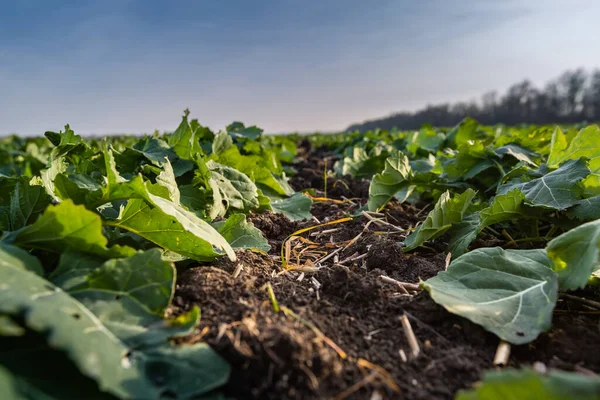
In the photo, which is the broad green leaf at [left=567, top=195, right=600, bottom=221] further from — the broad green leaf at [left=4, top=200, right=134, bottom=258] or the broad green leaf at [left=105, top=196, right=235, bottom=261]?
the broad green leaf at [left=4, top=200, right=134, bottom=258]

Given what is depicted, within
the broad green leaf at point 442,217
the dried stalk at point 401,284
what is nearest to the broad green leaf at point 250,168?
the broad green leaf at point 442,217

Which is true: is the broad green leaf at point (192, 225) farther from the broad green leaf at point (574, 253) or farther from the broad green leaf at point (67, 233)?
the broad green leaf at point (574, 253)

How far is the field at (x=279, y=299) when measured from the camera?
128 cm

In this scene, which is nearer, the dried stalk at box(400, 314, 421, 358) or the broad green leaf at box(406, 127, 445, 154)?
the dried stalk at box(400, 314, 421, 358)

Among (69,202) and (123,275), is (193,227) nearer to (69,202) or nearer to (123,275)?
(123,275)

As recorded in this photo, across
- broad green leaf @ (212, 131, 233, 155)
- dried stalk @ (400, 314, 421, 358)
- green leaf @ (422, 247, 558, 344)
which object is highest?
broad green leaf @ (212, 131, 233, 155)

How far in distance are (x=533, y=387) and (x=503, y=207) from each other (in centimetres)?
169

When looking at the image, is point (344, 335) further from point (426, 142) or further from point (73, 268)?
point (426, 142)

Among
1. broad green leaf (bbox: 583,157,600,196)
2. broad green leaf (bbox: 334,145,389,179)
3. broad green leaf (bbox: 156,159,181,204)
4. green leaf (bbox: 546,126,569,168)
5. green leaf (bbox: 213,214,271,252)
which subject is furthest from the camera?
broad green leaf (bbox: 334,145,389,179)

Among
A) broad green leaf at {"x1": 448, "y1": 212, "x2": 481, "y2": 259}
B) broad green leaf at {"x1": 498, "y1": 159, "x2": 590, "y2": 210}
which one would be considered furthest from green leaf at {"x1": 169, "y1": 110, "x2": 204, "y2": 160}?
broad green leaf at {"x1": 498, "y1": 159, "x2": 590, "y2": 210}

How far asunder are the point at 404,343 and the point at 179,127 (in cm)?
265

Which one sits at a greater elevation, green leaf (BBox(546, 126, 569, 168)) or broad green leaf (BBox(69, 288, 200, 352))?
green leaf (BBox(546, 126, 569, 168))

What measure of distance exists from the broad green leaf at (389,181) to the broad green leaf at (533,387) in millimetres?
2513

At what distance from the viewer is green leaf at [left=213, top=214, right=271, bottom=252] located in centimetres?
242
